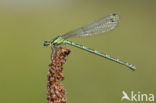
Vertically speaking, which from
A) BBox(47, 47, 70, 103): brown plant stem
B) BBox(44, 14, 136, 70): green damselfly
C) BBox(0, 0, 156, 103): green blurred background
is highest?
BBox(0, 0, 156, 103): green blurred background

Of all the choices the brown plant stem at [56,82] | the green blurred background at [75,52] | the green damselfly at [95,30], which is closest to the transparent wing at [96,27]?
the green damselfly at [95,30]

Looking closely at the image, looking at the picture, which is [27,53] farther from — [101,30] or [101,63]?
[101,30]

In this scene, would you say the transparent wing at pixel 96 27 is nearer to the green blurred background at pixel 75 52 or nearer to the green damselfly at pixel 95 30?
the green damselfly at pixel 95 30

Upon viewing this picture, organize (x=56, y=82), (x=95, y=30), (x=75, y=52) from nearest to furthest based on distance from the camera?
(x=56, y=82), (x=95, y=30), (x=75, y=52)

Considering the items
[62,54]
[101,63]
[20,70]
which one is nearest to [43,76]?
[20,70]

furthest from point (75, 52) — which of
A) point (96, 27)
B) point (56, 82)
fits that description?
point (56, 82)

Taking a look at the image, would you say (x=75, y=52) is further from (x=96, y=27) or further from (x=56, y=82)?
(x=56, y=82)

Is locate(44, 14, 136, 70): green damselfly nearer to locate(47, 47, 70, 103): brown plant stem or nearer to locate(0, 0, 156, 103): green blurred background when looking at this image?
locate(47, 47, 70, 103): brown plant stem

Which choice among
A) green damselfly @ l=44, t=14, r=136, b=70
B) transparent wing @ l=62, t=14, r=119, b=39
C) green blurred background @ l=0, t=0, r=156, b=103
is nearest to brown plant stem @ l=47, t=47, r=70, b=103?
green damselfly @ l=44, t=14, r=136, b=70
